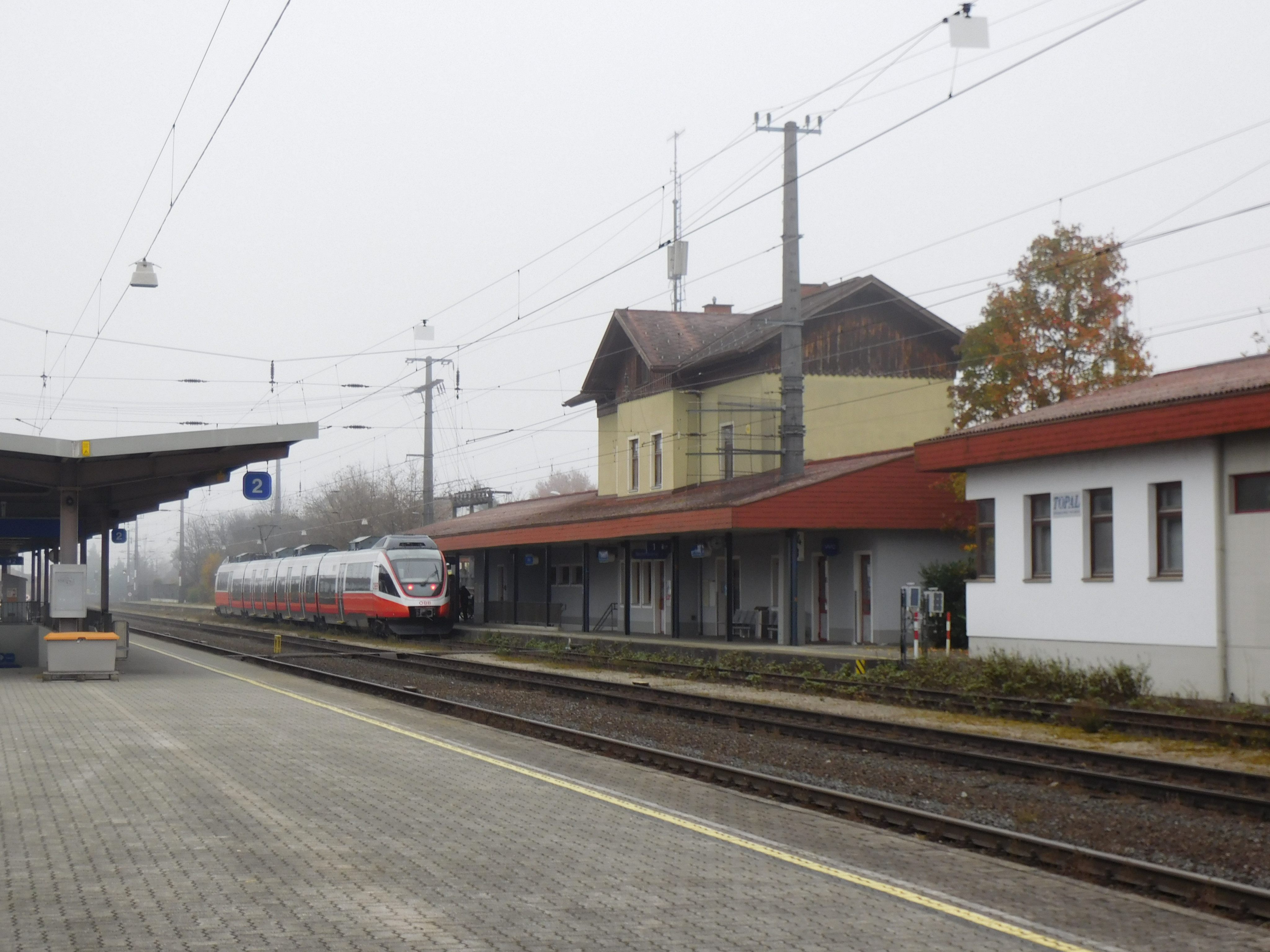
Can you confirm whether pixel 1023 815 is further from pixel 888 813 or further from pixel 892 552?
pixel 892 552

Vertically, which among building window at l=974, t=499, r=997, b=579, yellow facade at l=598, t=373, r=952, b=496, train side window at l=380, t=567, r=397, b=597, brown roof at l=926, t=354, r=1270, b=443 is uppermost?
yellow facade at l=598, t=373, r=952, b=496

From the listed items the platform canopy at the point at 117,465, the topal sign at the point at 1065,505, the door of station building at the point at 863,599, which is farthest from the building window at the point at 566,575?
the topal sign at the point at 1065,505

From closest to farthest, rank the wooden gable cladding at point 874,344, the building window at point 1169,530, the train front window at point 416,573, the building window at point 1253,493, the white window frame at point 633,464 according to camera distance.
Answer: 1. the building window at point 1253,493
2. the building window at point 1169,530
3. the wooden gable cladding at point 874,344
4. the train front window at point 416,573
5. the white window frame at point 633,464

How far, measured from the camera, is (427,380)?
174 feet

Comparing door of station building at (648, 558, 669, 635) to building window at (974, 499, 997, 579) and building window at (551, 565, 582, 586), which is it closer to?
building window at (551, 565, 582, 586)

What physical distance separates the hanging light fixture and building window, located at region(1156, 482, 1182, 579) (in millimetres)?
16736

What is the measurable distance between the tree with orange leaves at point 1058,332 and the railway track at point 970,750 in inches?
529

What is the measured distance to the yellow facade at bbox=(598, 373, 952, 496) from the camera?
122 feet

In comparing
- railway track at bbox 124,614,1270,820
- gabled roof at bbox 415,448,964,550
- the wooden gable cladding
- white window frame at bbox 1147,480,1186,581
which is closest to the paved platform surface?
railway track at bbox 124,614,1270,820

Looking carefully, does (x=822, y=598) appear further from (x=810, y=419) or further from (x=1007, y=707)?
(x=1007, y=707)

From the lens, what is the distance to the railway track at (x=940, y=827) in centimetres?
771

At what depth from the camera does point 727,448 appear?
124 feet

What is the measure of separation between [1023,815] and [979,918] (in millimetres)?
3305

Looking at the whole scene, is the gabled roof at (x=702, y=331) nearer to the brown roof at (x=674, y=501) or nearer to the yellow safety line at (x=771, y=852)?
the brown roof at (x=674, y=501)
